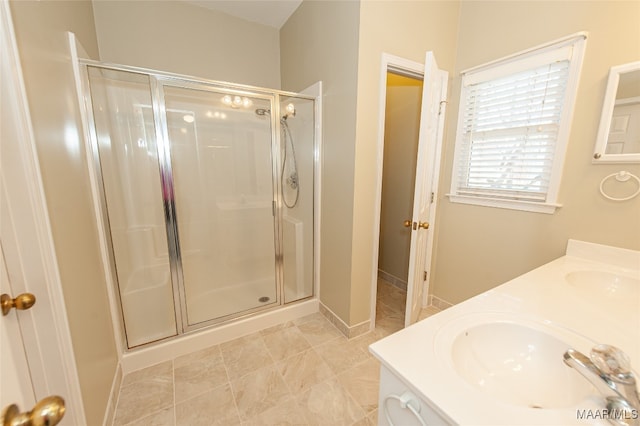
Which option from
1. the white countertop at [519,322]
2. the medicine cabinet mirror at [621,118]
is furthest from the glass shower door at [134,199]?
the medicine cabinet mirror at [621,118]

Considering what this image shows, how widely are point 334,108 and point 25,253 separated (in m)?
1.79

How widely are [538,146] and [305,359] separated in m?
2.15

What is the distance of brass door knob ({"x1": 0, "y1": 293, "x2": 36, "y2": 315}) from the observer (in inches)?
23.2

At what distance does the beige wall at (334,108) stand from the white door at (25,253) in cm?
153

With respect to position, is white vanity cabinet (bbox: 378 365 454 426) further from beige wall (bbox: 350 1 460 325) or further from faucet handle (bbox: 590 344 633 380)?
beige wall (bbox: 350 1 460 325)

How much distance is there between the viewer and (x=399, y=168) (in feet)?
8.82

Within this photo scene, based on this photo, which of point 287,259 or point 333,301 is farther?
point 287,259

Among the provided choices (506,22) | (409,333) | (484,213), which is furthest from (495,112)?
(409,333)

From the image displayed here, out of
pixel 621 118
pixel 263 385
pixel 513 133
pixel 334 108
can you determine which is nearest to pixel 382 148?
pixel 334 108

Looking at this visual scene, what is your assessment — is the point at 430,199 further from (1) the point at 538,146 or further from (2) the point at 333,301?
(2) the point at 333,301

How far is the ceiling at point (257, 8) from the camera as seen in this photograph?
7.17ft

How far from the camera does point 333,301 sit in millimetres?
2119

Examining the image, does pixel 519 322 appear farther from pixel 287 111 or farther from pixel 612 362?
pixel 287 111

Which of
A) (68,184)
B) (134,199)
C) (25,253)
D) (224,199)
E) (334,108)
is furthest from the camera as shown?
(224,199)
